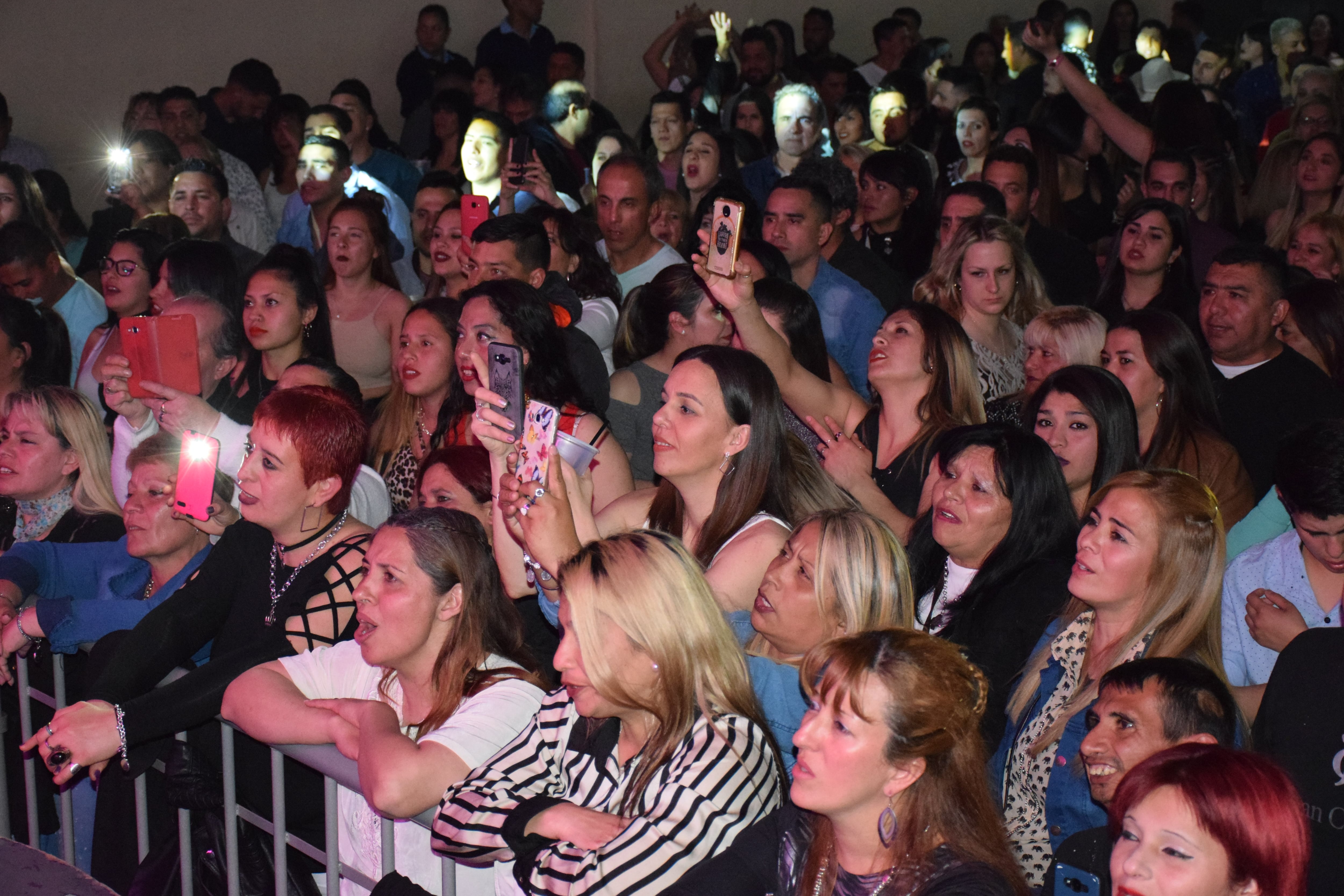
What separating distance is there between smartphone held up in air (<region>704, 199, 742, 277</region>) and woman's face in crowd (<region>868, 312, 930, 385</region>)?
1.95 feet

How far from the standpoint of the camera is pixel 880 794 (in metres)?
2.14

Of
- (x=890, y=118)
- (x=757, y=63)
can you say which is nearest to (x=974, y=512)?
(x=890, y=118)

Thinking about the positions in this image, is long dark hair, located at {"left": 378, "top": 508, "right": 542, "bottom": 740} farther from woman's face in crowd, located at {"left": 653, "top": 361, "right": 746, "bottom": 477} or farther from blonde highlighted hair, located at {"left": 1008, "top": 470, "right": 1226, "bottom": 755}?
blonde highlighted hair, located at {"left": 1008, "top": 470, "right": 1226, "bottom": 755}

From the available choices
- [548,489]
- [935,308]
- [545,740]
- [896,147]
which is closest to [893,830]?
[545,740]

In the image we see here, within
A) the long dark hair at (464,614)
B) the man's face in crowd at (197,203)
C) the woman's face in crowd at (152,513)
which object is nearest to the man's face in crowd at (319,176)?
the man's face in crowd at (197,203)

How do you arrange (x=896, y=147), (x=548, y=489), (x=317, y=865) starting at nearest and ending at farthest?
(x=317, y=865)
(x=548, y=489)
(x=896, y=147)

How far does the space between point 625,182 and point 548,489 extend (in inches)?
125

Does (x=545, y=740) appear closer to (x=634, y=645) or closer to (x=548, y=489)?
(x=634, y=645)

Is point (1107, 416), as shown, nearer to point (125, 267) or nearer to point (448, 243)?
point (448, 243)

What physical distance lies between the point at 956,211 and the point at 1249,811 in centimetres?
436

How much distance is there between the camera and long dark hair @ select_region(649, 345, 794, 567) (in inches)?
130

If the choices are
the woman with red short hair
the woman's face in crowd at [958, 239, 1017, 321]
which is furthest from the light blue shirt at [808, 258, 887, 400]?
the woman with red short hair

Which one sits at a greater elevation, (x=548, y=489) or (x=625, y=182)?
(x=625, y=182)

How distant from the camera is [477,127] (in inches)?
272
